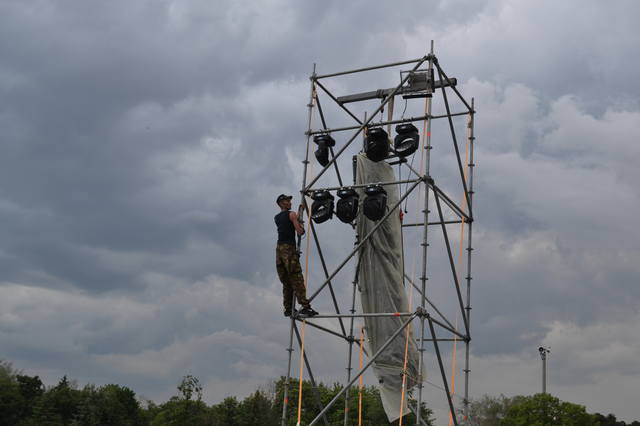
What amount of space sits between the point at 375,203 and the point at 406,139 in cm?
147

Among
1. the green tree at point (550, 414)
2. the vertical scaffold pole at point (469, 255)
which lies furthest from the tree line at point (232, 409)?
the vertical scaffold pole at point (469, 255)

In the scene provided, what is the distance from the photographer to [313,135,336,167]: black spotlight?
1416 cm

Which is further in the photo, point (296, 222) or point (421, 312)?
point (296, 222)

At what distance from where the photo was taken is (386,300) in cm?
1331

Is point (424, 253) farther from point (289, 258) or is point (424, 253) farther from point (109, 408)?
point (109, 408)

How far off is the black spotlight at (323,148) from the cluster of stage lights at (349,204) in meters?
1.04

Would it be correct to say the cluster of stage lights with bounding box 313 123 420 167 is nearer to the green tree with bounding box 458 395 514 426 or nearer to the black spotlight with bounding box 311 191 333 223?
the black spotlight with bounding box 311 191 333 223

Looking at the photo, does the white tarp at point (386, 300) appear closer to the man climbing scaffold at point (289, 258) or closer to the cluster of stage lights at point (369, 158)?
the cluster of stage lights at point (369, 158)

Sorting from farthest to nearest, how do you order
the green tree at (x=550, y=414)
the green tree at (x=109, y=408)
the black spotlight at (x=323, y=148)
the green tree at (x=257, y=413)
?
the green tree at (x=109, y=408), the green tree at (x=257, y=413), the green tree at (x=550, y=414), the black spotlight at (x=323, y=148)

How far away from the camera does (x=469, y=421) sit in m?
13.1

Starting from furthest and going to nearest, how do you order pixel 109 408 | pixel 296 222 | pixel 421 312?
pixel 109 408
pixel 296 222
pixel 421 312

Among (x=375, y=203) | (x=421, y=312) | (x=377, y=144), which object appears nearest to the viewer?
(x=421, y=312)

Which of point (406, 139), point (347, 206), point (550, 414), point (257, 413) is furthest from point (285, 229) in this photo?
point (257, 413)

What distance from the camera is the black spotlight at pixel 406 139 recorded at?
43.0 ft
